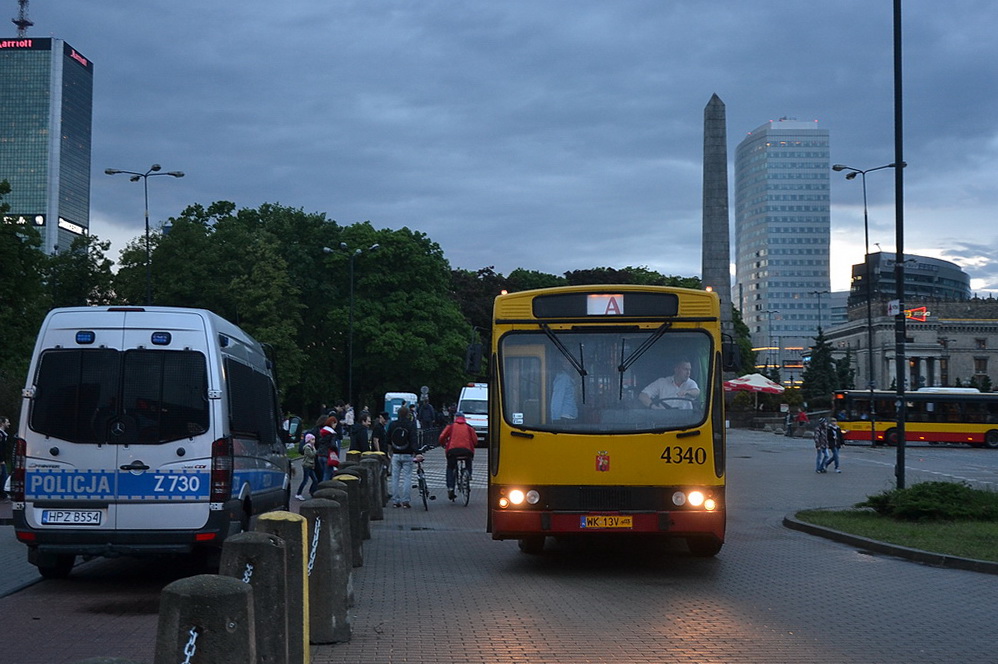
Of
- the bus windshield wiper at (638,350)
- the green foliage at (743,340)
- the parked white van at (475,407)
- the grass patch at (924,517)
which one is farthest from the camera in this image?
the green foliage at (743,340)

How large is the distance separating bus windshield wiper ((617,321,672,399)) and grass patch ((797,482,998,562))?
4.73 m

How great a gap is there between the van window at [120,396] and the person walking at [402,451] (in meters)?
9.56

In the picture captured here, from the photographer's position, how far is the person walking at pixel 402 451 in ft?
67.3

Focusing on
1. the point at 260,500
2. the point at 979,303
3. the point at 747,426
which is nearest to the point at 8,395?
the point at 260,500

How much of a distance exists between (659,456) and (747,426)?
210ft

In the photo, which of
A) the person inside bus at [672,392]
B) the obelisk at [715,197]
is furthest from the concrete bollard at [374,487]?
the obelisk at [715,197]

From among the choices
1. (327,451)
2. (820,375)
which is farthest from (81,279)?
(820,375)

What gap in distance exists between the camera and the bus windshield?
12.1 m

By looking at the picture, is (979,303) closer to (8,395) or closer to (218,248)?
(218,248)

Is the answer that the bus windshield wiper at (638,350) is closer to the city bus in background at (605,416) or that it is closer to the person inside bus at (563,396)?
the city bus in background at (605,416)

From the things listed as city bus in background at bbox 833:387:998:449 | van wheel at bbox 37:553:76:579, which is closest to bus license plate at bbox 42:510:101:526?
van wheel at bbox 37:553:76:579

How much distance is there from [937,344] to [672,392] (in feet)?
464

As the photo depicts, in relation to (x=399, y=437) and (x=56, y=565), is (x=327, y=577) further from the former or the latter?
(x=399, y=437)

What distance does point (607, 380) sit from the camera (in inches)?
479
